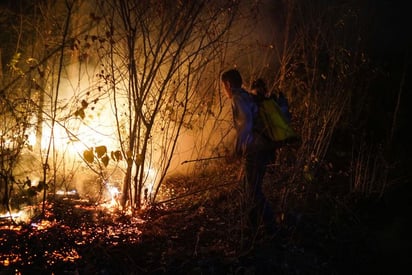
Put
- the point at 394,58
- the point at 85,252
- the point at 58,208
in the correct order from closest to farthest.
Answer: the point at 85,252
the point at 58,208
the point at 394,58

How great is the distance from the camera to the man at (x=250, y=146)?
5.05 m

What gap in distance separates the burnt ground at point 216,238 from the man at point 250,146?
22 centimetres

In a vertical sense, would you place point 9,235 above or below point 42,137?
below

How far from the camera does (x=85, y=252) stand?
4.84m

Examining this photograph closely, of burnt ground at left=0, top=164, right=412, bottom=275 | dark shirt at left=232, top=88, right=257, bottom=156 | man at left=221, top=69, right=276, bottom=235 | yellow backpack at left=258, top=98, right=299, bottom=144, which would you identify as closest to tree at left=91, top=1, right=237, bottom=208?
burnt ground at left=0, top=164, right=412, bottom=275

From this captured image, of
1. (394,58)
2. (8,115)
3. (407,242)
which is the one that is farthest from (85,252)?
(394,58)

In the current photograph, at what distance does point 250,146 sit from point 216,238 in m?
1.32

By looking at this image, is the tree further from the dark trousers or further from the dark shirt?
the dark trousers

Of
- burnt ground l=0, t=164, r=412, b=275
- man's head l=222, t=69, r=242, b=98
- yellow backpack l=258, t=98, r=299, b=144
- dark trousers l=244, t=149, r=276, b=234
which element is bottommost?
burnt ground l=0, t=164, r=412, b=275

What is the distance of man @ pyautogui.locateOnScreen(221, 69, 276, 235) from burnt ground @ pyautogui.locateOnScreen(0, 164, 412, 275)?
0.22 metres

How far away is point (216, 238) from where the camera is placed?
5.36 m

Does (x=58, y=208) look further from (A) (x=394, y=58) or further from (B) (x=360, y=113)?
(A) (x=394, y=58)

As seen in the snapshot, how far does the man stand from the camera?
5.05 m

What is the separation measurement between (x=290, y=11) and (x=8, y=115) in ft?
16.4
